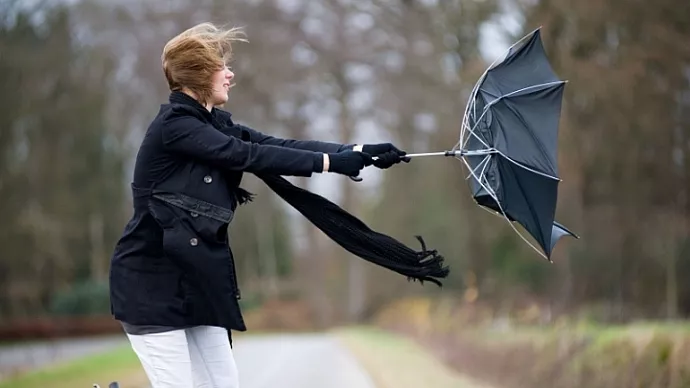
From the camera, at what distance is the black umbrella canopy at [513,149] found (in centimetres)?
534

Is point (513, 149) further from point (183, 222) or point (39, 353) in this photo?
point (39, 353)

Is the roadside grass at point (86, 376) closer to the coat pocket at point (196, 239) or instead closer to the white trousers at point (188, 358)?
the white trousers at point (188, 358)

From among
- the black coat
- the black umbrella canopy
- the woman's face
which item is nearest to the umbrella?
the black umbrella canopy

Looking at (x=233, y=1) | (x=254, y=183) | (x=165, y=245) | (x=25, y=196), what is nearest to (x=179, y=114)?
(x=165, y=245)

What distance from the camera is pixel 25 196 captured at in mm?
38188

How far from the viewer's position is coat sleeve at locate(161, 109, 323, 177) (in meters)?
4.53

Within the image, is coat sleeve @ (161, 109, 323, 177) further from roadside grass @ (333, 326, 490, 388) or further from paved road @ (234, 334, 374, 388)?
paved road @ (234, 334, 374, 388)

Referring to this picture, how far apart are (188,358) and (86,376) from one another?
504 inches

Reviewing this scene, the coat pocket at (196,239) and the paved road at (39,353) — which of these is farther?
the paved road at (39,353)

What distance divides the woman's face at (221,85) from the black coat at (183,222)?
0.35 ft

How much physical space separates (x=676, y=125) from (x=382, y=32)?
18.5m

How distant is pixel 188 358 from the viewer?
15.2ft

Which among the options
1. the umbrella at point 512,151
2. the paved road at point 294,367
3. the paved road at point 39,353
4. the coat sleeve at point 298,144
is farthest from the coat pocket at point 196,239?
the paved road at point 39,353

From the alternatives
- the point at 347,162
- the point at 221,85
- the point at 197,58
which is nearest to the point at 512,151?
the point at 347,162
